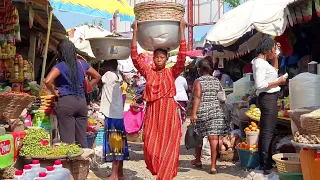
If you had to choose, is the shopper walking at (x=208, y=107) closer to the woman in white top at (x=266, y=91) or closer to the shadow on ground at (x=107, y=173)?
the woman in white top at (x=266, y=91)

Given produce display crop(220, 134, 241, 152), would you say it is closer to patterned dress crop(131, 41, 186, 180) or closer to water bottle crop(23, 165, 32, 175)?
patterned dress crop(131, 41, 186, 180)

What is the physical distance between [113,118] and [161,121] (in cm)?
119

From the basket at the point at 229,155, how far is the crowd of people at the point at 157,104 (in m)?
Result: 0.86

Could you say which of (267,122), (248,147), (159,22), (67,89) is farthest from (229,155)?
(159,22)

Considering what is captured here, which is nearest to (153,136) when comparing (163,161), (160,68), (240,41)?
(163,161)

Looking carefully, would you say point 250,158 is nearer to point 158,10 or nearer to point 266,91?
point 266,91

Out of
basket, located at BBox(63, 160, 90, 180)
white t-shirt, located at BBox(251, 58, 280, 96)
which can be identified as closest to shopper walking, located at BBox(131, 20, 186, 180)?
basket, located at BBox(63, 160, 90, 180)

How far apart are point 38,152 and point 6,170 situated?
0.44 meters

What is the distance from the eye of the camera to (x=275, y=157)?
541 centimetres

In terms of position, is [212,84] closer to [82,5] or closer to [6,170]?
[82,5]

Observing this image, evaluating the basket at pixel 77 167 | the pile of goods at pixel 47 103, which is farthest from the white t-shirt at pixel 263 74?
the pile of goods at pixel 47 103

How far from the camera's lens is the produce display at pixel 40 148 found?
4.93 metres

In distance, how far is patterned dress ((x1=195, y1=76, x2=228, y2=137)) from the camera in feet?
22.6

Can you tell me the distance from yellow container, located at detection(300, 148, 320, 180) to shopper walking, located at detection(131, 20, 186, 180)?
1.46 m
